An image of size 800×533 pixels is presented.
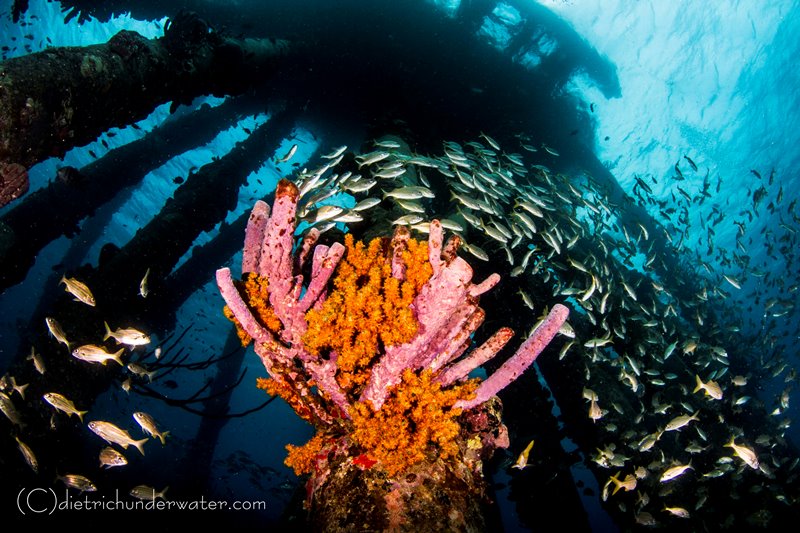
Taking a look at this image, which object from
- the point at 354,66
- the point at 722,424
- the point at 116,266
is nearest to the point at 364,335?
the point at 116,266

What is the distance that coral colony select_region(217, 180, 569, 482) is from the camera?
279 centimetres

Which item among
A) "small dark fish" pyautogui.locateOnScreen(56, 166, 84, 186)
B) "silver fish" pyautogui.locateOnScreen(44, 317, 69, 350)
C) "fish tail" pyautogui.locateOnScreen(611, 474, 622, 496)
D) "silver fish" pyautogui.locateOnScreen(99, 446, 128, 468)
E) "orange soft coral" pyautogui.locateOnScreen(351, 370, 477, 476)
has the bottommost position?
"silver fish" pyautogui.locateOnScreen(99, 446, 128, 468)

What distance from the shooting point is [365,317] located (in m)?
2.91

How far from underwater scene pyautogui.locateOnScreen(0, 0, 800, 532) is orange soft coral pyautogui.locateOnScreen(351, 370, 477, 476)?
0.02m

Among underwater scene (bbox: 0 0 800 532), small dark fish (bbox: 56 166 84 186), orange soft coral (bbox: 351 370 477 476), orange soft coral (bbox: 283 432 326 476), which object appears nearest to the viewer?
orange soft coral (bbox: 351 370 477 476)

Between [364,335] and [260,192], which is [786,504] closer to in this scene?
[364,335]

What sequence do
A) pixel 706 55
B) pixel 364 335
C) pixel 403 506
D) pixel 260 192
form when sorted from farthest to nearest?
pixel 260 192 → pixel 706 55 → pixel 364 335 → pixel 403 506

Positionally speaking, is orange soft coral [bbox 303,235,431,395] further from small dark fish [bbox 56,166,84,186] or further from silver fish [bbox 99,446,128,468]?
small dark fish [bbox 56,166,84,186]

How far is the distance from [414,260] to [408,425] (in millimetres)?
1283

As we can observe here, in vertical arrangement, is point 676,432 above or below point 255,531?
above

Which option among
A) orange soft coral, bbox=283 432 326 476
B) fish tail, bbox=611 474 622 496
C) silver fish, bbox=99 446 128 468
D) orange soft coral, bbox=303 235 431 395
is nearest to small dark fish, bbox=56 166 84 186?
silver fish, bbox=99 446 128 468

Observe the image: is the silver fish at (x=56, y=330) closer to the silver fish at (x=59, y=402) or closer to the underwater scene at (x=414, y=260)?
the underwater scene at (x=414, y=260)

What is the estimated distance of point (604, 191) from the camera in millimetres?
11156

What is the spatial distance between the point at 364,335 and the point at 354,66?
12886 millimetres
